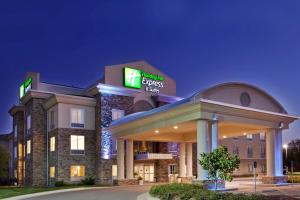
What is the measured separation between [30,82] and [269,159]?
27.8 m

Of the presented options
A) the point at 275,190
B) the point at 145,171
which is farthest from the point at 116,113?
the point at 275,190

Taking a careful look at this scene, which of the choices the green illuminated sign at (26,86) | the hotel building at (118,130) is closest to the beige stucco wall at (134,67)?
the hotel building at (118,130)

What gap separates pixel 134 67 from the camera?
4409cm

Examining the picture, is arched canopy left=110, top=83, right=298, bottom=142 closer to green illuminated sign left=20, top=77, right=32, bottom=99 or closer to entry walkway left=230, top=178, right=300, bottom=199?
entry walkway left=230, top=178, right=300, bottom=199

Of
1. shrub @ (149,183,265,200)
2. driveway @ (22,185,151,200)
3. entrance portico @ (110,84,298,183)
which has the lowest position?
driveway @ (22,185,151,200)

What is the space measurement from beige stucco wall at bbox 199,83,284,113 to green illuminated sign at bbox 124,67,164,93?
630 inches

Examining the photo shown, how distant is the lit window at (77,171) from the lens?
132 feet

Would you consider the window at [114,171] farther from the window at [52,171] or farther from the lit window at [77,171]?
the window at [52,171]

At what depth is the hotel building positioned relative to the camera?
32094 mm

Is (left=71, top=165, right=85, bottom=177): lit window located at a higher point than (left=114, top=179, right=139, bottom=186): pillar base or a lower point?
higher

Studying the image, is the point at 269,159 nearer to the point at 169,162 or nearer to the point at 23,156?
the point at 169,162

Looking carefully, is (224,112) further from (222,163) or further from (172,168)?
(172,168)

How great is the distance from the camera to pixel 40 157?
42938 mm

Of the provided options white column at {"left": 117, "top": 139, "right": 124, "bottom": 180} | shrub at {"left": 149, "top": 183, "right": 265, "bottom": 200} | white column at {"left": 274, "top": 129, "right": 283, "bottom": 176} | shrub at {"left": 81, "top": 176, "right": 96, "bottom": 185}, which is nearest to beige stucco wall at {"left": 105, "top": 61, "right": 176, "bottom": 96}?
white column at {"left": 117, "top": 139, "right": 124, "bottom": 180}
